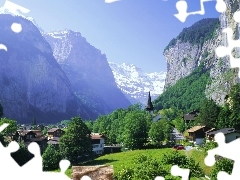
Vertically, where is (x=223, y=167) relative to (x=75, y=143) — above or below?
above

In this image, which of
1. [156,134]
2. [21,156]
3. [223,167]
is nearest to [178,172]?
[223,167]

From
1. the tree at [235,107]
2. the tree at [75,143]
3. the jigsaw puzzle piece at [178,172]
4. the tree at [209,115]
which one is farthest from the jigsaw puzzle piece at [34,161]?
the tree at [209,115]

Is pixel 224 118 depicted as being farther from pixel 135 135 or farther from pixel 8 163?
pixel 8 163

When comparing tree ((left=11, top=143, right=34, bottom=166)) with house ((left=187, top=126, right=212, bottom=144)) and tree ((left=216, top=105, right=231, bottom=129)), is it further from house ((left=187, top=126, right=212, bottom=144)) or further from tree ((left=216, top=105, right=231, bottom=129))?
tree ((left=216, top=105, right=231, bottom=129))

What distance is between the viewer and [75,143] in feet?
228

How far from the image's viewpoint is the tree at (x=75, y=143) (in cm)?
Answer: 6894

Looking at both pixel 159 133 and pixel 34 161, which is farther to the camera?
pixel 159 133

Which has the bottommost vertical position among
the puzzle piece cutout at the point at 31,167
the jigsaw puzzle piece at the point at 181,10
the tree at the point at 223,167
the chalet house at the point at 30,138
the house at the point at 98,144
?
the house at the point at 98,144

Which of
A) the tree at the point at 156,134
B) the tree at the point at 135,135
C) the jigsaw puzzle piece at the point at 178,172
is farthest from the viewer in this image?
the tree at the point at 135,135

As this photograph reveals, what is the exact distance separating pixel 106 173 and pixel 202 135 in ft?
220

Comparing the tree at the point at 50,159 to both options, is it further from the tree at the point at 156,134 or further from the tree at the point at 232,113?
the tree at the point at 232,113

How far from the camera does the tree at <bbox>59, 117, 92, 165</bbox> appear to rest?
68.9 meters

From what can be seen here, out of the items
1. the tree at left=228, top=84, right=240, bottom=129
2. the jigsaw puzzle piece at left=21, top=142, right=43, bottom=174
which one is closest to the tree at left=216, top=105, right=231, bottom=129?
the tree at left=228, top=84, right=240, bottom=129

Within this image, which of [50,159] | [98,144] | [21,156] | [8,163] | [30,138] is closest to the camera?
[8,163]
